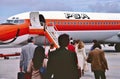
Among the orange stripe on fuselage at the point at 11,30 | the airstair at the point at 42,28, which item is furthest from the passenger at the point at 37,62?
the orange stripe on fuselage at the point at 11,30

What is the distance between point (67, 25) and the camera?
32156mm

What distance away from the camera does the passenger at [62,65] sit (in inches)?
283

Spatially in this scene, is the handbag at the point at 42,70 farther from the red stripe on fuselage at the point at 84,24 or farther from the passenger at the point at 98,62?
the red stripe on fuselage at the point at 84,24

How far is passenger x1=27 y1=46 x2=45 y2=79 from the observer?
845 centimetres

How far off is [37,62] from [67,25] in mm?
23762

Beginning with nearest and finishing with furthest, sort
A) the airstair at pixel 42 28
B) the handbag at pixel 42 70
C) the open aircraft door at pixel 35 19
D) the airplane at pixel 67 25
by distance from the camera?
the handbag at pixel 42 70 < the airstair at pixel 42 28 < the airplane at pixel 67 25 < the open aircraft door at pixel 35 19

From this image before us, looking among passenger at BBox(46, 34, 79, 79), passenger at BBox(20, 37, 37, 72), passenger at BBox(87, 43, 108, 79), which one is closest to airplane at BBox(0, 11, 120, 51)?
passenger at BBox(87, 43, 108, 79)

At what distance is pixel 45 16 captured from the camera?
31188mm

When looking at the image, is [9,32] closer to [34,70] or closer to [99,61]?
[99,61]

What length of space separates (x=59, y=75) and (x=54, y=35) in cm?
2122

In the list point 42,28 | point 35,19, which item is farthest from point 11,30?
point 42,28

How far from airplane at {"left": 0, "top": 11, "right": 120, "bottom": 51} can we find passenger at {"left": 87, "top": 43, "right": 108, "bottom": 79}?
51.0 ft

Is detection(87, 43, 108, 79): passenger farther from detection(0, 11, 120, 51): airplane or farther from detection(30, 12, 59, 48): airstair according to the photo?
detection(0, 11, 120, 51): airplane

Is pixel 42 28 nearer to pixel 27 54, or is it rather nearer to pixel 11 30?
pixel 11 30
